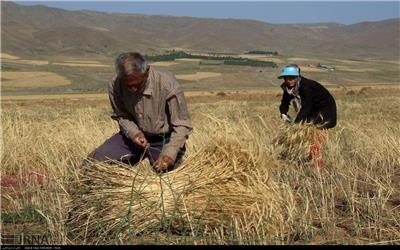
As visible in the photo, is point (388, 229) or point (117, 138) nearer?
point (388, 229)

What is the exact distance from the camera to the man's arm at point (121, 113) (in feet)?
15.3

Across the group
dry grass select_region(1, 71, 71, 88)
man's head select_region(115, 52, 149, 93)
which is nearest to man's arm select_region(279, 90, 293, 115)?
man's head select_region(115, 52, 149, 93)

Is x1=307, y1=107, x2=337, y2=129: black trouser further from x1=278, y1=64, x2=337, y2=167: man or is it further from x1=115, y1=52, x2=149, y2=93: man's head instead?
x1=115, y1=52, x2=149, y2=93: man's head

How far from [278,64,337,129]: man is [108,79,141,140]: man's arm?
97.3 inches

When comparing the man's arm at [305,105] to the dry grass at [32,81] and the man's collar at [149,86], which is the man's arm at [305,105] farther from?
the dry grass at [32,81]

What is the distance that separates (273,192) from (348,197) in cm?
87

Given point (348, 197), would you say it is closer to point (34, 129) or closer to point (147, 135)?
point (147, 135)

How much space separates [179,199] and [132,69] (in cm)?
101

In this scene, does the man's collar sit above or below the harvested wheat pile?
above

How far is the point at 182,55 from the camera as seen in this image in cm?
11469

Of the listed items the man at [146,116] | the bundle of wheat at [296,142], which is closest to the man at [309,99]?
the bundle of wheat at [296,142]

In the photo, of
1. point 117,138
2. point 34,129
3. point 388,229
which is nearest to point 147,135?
point 117,138

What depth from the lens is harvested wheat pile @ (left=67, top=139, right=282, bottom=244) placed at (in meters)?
3.90

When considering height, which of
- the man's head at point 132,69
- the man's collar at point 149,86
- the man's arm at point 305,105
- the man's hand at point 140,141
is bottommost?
the man's hand at point 140,141
